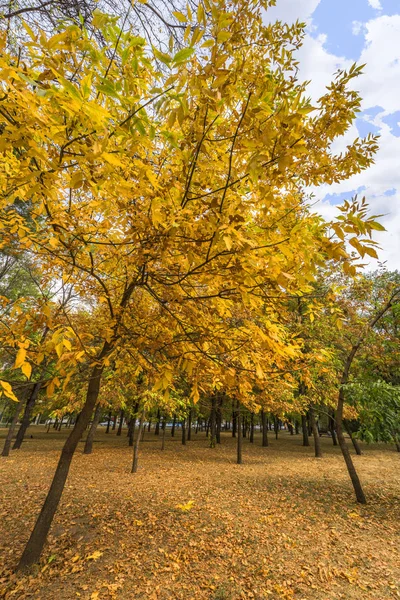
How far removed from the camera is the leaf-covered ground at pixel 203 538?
4129mm

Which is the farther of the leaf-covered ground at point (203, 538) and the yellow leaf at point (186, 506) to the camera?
the yellow leaf at point (186, 506)

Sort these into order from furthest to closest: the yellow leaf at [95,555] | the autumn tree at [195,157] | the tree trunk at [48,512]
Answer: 1. the yellow leaf at [95,555]
2. the tree trunk at [48,512]
3. the autumn tree at [195,157]

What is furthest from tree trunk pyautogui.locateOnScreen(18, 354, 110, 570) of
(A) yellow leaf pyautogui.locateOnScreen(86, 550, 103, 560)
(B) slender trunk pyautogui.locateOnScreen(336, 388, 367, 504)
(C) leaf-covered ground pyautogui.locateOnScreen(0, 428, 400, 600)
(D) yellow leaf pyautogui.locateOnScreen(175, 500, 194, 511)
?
(B) slender trunk pyautogui.locateOnScreen(336, 388, 367, 504)

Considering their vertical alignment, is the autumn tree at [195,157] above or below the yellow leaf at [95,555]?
above

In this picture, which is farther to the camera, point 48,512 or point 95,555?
point 95,555

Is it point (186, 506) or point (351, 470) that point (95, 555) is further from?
point (351, 470)

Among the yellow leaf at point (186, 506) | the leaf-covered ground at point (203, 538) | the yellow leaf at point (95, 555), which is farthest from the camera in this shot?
the yellow leaf at point (186, 506)

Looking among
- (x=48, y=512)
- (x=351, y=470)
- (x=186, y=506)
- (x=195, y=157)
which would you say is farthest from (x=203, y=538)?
(x=195, y=157)

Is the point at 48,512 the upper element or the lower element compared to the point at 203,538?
upper

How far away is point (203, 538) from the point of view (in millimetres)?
5387

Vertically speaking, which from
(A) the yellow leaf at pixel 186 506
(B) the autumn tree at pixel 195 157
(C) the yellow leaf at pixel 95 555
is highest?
(B) the autumn tree at pixel 195 157

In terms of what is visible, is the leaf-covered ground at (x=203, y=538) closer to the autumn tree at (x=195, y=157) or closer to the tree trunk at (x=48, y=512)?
the tree trunk at (x=48, y=512)

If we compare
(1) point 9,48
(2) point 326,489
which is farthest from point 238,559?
(1) point 9,48

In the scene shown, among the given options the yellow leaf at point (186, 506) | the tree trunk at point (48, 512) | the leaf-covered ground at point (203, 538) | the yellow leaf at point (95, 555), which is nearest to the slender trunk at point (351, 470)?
the leaf-covered ground at point (203, 538)
